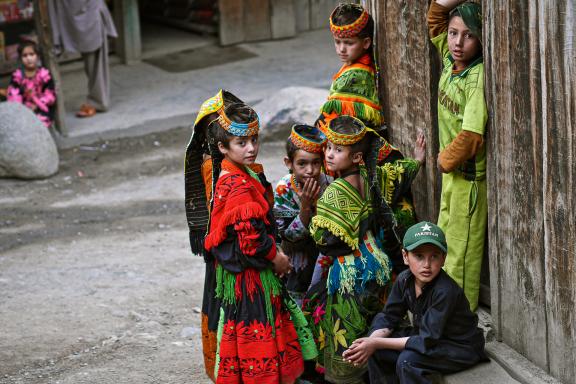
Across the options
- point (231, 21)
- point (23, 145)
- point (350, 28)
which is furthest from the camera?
point (231, 21)

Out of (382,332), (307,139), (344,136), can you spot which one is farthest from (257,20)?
(382,332)

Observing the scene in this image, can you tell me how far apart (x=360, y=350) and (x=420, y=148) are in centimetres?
126

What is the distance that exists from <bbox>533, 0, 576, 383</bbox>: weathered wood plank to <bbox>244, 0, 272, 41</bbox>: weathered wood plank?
9.93m

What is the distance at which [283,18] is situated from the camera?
14.0m

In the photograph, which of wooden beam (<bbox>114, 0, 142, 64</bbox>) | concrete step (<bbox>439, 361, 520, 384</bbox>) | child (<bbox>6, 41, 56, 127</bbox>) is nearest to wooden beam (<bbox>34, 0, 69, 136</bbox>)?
child (<bbox>6, 41, 56, 127</bbox>)

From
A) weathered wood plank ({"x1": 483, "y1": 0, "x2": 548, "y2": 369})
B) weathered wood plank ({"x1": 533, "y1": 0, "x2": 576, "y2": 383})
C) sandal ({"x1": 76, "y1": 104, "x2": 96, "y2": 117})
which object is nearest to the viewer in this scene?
weathered wood plank ({"x1": 533, "y1": 0, "x2": 576, "y2": 383})

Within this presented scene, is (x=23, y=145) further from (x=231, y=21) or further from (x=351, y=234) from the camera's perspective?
(x=351, y=234)

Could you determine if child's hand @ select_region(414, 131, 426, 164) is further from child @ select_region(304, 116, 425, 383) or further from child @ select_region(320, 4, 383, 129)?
child @ select_region(320, 4, 383, 129)

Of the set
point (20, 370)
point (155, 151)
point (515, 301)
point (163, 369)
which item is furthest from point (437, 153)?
point (155, 151)

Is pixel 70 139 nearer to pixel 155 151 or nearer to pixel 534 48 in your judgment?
pixel 155 151

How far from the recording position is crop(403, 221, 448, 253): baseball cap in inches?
177

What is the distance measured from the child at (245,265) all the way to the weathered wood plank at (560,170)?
1393 mm

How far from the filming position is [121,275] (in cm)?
717

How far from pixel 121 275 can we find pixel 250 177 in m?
2.46
